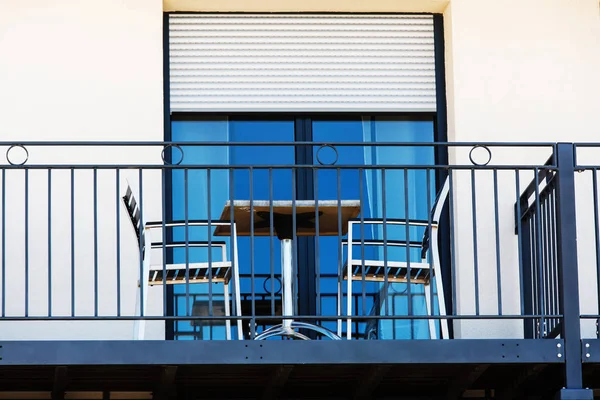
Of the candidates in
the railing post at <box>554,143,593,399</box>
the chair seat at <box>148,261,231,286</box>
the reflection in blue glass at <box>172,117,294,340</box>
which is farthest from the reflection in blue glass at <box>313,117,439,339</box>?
the railing post at <box>554,143,593,399</box>

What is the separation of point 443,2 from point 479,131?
0.94 meters

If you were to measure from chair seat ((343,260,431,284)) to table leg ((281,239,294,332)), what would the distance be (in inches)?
13.7

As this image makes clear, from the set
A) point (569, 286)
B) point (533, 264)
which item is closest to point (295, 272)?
point (533, 264)

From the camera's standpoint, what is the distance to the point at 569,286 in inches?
292

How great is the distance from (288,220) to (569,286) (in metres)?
1.62

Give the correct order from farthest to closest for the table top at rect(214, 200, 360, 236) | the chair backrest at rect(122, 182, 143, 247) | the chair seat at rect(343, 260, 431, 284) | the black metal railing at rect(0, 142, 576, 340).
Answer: the black metal railing at rect(0, 142, 576, 340) < the chair seat at rect(343, 260, 431, 284) < the table top at rect(214, 200, 360, 236) < the chair backrest at rect(122, 182, 143, 247)

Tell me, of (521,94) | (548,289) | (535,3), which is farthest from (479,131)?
(548,289)

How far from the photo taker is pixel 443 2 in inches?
370

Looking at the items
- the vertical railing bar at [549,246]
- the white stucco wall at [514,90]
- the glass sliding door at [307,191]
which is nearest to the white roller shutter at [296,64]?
the glass sliding door at [307,191]

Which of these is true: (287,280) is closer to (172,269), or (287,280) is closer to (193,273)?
(193,273)

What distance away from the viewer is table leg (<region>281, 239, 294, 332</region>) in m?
7.82

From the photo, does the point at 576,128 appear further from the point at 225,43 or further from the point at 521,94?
the point at 225,43

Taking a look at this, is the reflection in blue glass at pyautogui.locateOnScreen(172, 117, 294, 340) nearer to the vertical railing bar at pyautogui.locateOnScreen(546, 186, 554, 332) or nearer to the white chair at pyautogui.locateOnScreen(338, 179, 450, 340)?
the white chair at pyautogui.locateOnScreen(338, 179, 450, 340)
